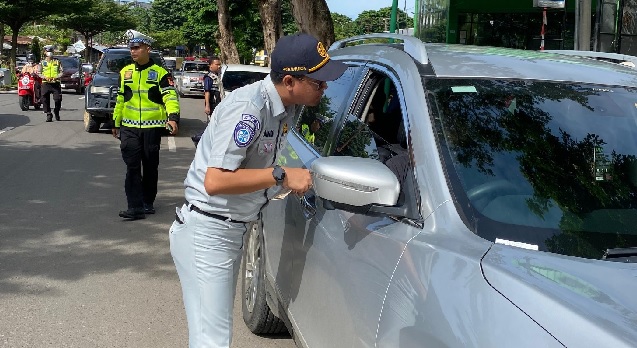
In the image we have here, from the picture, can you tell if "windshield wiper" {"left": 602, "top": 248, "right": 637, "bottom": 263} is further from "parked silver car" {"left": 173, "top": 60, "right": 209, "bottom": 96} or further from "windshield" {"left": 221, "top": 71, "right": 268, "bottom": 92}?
"parked silver car" {"left": 173, "top": 60, "right": 209, "bottom": 96}

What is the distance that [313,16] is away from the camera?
42.4 ft

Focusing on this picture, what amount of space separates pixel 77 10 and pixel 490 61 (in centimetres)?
5320

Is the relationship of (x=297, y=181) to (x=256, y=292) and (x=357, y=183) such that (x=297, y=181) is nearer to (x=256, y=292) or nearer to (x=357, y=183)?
(x=357, y=183)

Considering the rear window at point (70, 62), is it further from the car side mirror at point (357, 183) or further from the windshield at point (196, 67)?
the car side mirror at point (357, 183)

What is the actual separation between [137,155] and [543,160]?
6.10 metres

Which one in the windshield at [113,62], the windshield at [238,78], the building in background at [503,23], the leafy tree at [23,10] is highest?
the leafy tree at [23,10]

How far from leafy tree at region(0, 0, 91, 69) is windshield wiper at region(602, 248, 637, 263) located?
43.8m

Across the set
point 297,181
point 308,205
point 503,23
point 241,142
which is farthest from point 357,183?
point 503,23

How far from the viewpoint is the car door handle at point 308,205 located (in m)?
3.44

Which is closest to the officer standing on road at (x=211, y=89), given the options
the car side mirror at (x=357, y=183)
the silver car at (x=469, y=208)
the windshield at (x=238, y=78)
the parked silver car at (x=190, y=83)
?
the windshield at (x=238, y=78)

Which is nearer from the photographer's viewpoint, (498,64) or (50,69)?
(498,64)

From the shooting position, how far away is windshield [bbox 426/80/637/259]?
97.5 inches

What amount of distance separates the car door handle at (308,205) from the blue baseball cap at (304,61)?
684 millimetres

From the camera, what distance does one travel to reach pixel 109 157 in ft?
43.2
